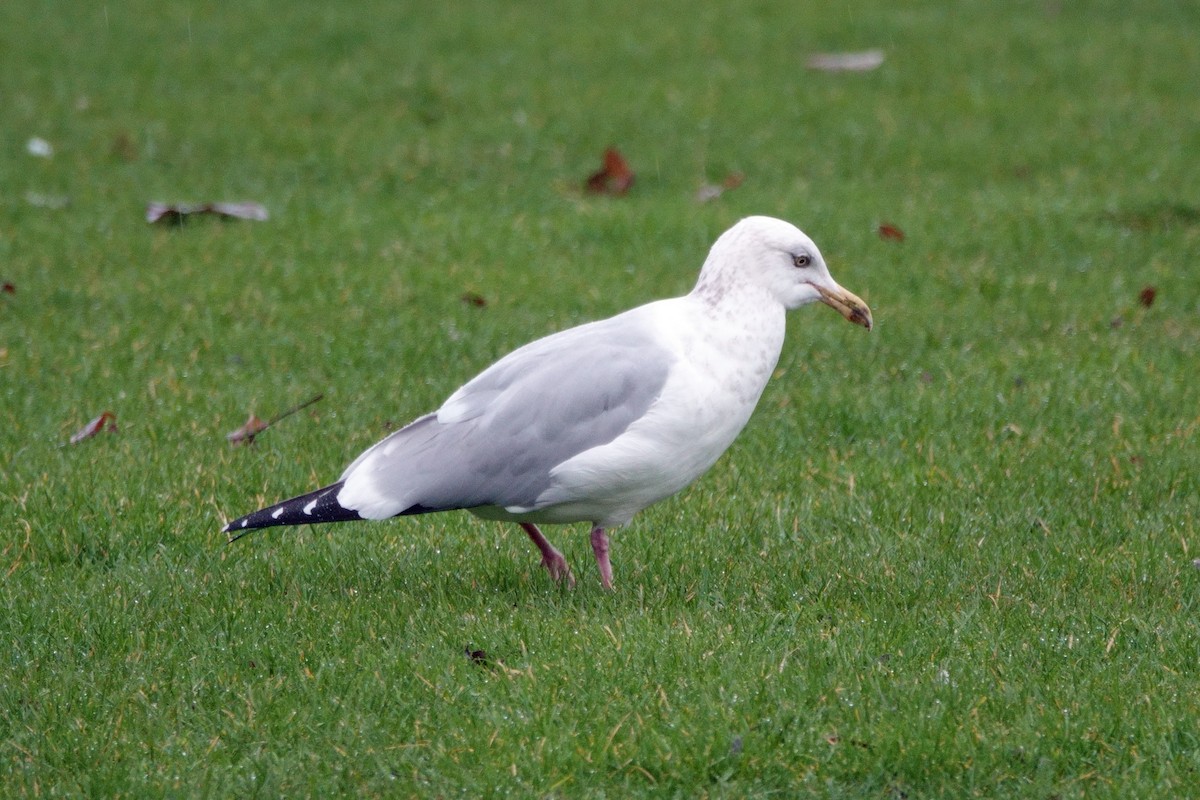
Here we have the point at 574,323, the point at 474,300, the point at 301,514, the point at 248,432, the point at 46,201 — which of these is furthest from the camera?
the point at 46,201

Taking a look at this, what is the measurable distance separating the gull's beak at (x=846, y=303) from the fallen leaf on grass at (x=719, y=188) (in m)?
4.85

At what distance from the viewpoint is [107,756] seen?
11.3 ft

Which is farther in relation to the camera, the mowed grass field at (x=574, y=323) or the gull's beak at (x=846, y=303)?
the gull's beak at (x=846, y=303)

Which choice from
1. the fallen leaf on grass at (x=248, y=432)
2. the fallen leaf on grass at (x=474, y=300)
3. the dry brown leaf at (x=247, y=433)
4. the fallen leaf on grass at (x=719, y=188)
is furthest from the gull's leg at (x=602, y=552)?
the fallen leaf on grass at (x=719, y=188)

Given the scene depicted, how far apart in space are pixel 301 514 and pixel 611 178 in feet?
19.4

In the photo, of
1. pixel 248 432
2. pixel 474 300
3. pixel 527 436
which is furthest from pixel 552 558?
pixel 474 300

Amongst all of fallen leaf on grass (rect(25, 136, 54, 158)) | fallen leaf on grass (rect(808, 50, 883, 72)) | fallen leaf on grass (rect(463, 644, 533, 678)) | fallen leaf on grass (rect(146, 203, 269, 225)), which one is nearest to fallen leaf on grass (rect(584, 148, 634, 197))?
fallen leaf on grass (rect(146, 203, 269, 225))

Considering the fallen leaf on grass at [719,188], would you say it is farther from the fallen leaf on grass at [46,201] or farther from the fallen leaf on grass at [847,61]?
the fallen leaf on grass at [46,201]

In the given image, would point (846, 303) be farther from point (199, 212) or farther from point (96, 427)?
point (199, 212)

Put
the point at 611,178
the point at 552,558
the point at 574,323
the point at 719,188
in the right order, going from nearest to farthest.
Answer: the point at 552,558 < the point at 574,323 < the point at 719,188 < the point at 611,178

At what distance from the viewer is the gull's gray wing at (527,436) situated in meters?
4.20

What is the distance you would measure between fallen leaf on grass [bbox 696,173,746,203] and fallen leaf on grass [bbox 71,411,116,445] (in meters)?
4.45

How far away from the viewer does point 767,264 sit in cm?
434

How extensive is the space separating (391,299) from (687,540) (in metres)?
2.98
